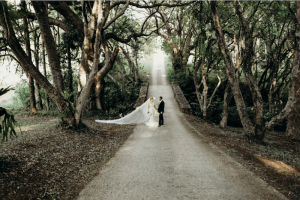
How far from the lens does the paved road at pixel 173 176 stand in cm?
462

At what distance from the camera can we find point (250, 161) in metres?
6.55

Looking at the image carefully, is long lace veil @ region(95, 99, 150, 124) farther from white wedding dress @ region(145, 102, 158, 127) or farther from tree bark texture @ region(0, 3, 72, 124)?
tree bark texture @ region(0, 3, 72, 124)

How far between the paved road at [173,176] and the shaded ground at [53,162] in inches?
19.9

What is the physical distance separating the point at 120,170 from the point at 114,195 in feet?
4.21

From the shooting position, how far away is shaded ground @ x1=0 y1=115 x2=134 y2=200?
15.0ft

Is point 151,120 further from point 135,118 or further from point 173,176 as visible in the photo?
point 173,176

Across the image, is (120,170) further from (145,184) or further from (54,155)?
(54,155)

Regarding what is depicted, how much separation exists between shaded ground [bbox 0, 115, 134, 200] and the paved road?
1.66 feet

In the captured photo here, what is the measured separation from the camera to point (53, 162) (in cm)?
605

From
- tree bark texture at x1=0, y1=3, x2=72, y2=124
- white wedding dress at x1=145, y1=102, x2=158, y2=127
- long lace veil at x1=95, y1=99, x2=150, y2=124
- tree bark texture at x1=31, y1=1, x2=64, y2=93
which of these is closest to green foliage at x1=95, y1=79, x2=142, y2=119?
long lace veil at x1=95, y1=99, x2=150, y2=124

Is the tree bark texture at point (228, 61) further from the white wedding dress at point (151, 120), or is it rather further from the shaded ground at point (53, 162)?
the shaded ground at point (53, 162)

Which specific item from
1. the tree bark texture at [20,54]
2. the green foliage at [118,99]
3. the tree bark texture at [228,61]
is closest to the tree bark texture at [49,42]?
the tree bark texture at [20,54]

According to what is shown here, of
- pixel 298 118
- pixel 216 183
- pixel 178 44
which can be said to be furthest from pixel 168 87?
pixel 216 183

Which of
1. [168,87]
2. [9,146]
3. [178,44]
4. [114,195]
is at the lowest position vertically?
[114,195]
